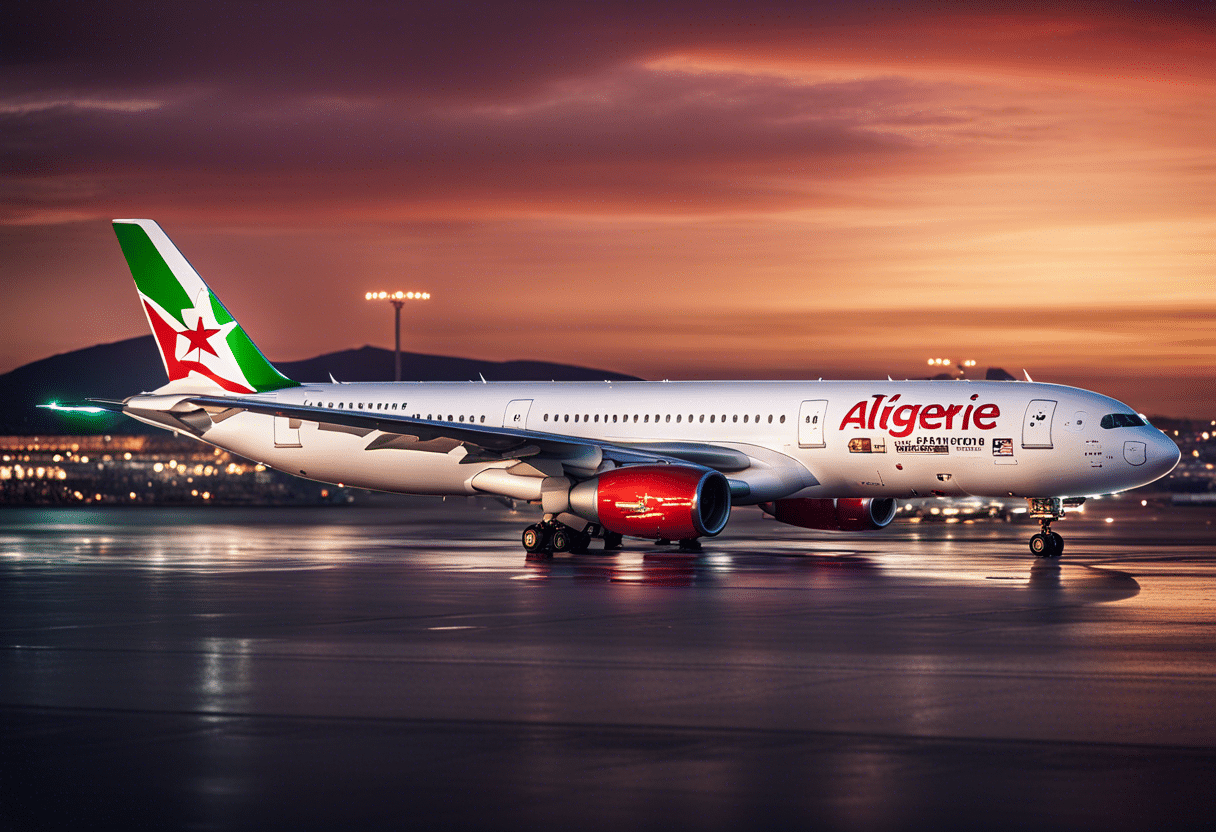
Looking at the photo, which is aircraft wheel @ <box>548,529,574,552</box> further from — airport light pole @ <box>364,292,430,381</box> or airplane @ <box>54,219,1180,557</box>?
airport light pole @ <box>364,292,430,381</box>

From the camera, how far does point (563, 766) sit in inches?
372

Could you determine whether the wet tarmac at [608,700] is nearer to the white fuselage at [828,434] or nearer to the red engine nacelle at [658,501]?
the red engine nacelle at [658,501]

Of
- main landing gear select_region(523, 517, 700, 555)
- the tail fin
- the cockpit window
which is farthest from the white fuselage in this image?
the tail fin

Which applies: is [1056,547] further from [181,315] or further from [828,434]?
[181,315]

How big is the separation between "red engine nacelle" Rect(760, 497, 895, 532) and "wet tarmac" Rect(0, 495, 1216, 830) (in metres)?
9.37

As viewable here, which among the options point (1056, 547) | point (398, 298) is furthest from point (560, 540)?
point (398, 298)

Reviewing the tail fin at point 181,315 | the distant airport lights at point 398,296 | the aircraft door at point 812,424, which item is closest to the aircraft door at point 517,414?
the aircraft door at point 812,424

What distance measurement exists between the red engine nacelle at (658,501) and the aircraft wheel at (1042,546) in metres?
6.19

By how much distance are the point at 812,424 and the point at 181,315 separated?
1722 cm

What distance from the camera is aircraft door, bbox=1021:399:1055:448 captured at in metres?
31.1

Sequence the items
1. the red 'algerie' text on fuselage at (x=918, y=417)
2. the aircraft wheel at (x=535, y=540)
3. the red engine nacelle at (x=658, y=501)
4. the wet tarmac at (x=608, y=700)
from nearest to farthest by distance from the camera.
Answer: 1. the wet tarmac at (x=608, y=700)
2. the red engine nacelle at (x=658, y=501)
3. the red 'algerie' text on fuselage at (x=918, y=417)
4. the aircraft wheel at (x=535, y=540)

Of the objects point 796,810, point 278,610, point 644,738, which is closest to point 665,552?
point 278,610

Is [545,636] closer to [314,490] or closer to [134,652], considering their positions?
[134,652]

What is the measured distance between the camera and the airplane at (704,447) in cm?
3080
